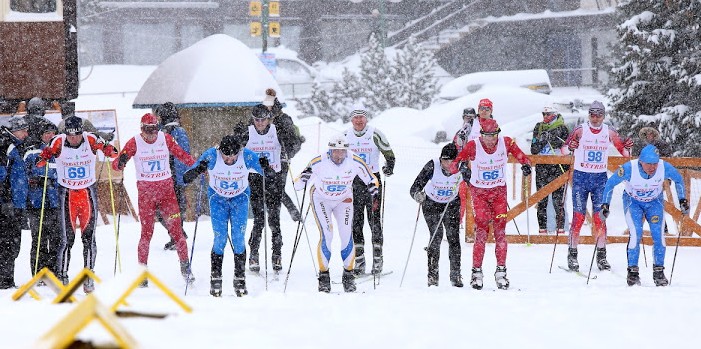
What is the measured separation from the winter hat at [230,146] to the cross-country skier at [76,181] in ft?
4.48

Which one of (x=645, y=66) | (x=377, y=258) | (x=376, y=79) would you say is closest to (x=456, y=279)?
(x=377, y=258)

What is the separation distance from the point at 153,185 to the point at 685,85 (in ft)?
33.2

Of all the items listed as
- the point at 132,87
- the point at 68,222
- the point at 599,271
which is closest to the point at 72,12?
the point at 68,222

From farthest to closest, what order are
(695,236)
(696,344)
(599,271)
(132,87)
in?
(132,87), (695,236), (599,271), (696,344)

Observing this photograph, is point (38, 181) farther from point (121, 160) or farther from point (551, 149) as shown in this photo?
point (551, 149)

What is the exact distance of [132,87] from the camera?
110 feet

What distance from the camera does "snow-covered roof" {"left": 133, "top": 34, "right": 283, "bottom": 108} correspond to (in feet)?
43.7

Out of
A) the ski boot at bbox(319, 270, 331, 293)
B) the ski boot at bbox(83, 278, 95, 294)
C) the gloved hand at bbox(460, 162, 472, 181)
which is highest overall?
the gloved hand at bbox(460, 162, 472, 181)

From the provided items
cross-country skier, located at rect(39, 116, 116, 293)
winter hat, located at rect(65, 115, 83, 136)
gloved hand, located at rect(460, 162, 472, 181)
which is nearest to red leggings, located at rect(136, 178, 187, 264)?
cross-country skier, located at rect(39, 116, 116, 293)

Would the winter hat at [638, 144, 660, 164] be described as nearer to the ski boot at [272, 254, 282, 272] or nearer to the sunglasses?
the ski boot at [272, 254, 282, 272]

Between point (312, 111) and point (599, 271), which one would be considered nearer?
point (599, 271)

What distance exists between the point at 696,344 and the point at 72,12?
40.1 ft

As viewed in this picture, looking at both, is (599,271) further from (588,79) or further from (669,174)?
(588,79)

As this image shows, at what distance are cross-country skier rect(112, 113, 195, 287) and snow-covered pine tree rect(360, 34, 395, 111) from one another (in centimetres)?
1937
